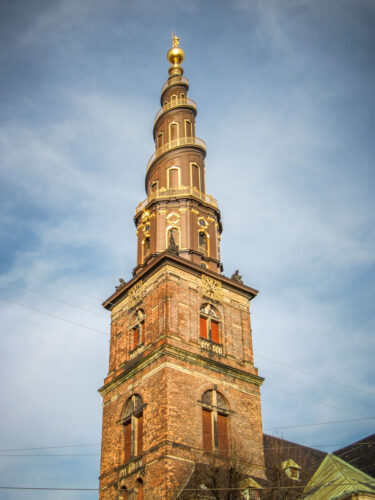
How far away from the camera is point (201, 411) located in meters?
34.2

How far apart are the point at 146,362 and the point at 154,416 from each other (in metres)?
3.26

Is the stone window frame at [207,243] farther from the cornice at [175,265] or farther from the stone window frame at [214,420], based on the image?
the stone window frame at [214,420]

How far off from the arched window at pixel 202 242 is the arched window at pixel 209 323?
14.2ft

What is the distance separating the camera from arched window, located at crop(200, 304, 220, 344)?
37656mm

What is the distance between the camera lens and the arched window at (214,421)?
111ft

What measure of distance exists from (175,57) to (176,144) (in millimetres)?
10595

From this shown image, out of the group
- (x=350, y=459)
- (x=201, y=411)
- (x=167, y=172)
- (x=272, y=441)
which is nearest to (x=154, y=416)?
(x=201, y=411)

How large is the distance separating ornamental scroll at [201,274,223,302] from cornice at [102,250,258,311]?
9.9 inches

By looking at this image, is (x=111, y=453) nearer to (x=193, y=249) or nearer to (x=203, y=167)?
(x=193, y=249)

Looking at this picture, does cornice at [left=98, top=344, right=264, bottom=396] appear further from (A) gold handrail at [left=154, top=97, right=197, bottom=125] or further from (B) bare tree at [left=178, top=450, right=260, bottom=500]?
(A) gold handrail at [left=154, top=97, right=197, bottom=125]

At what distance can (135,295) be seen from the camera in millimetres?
39719

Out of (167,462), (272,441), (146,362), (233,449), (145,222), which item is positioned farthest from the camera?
(145,222)

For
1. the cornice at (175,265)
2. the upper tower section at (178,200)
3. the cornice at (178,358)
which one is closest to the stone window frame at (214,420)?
the cornice at (178,358)

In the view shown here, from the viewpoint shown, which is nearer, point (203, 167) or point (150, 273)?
point (150, 273)
